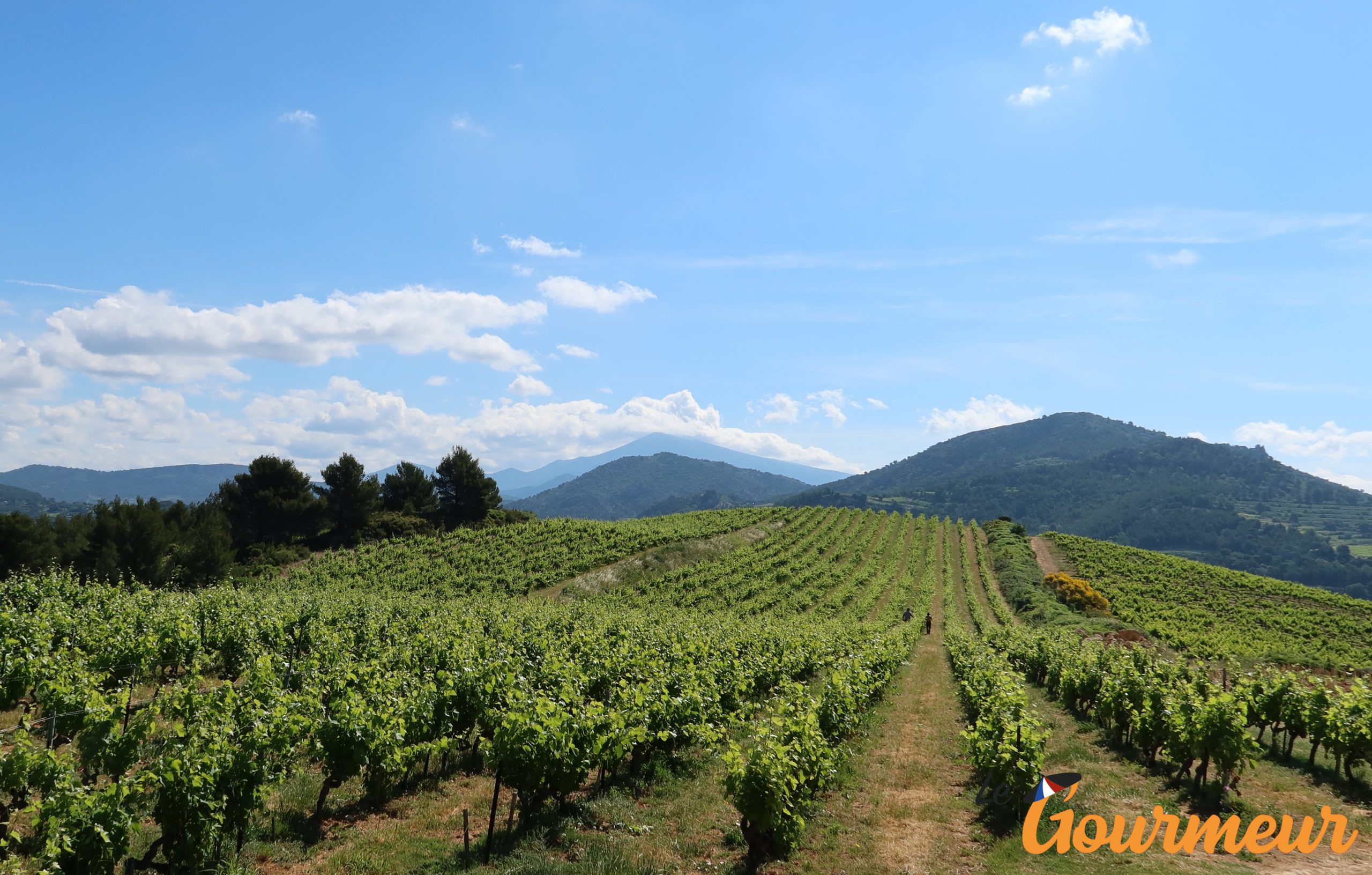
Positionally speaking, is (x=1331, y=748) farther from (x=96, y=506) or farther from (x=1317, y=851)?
(x=96, y=506)

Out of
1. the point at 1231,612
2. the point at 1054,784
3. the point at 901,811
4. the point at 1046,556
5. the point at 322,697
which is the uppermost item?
the point at 1054,784

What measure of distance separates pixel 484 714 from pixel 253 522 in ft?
200

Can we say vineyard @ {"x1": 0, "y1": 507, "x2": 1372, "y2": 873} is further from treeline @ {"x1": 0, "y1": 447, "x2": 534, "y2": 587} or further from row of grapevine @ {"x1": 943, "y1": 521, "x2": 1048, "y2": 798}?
treeline @ {"x1": 0, "y1": 447, "x2": 534, "y2": 587}

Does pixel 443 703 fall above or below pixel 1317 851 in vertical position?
above

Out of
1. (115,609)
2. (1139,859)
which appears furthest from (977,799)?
(115,609)

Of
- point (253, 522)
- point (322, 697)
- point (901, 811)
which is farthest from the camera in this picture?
point (253, 522)

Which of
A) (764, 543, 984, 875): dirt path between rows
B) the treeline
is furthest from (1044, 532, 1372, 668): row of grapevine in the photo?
the treeline

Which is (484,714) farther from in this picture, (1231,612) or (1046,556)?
(1046,556)

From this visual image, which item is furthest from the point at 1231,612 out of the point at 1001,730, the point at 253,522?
the point at 253,522

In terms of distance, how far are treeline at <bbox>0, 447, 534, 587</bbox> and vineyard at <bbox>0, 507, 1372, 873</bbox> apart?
1418cm

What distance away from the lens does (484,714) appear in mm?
13734

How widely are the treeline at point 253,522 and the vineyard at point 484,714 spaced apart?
46.5 ft

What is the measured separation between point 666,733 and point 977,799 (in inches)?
244

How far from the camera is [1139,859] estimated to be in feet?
36.1
